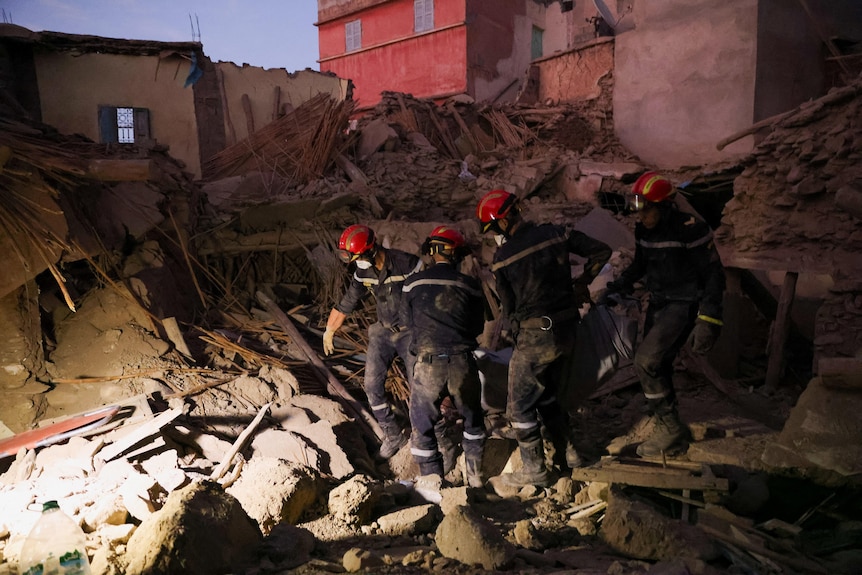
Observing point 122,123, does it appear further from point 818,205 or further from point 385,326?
point 818,205

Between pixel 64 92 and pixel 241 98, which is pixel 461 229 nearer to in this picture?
pixel 241 98

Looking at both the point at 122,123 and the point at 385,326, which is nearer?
the point at 385,326

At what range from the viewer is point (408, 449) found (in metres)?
5.20

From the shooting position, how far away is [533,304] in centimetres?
426

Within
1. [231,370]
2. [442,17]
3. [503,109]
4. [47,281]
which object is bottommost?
[231,370]

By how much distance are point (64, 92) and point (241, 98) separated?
344cm

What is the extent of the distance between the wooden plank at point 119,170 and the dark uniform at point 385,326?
6.94 feet

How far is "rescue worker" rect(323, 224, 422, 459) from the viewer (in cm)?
505

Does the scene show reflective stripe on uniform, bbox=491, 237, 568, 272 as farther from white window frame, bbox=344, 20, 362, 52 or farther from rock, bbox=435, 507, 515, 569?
white window frame, bbox=344, 20, 362, 52

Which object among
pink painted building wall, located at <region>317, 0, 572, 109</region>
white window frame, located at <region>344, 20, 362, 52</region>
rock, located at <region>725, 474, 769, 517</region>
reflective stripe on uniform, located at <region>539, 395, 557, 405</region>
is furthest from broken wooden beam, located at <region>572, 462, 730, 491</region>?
white window frame, located at <region>344, 20, 362, 52</region>

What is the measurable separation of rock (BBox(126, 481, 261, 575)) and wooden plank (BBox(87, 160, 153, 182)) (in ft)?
10.6

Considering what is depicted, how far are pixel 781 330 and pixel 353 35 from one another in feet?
67.5

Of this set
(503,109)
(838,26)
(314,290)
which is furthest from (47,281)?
(838,26)

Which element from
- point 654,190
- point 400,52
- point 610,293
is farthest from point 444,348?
point 400,52
